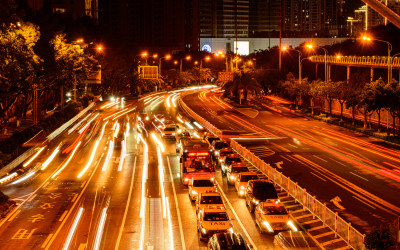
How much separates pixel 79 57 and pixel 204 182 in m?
37.8

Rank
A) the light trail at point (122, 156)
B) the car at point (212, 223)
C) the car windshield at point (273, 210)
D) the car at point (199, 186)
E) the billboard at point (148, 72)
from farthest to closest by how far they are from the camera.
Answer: the billboard at point (148, 72) < the light trail at point (122, 156) < the car at point (199, 186) < the car windshield at point (273, 210) < the car at point (212, 223)

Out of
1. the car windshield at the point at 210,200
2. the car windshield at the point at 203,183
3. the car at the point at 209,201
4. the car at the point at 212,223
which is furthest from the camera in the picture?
the car windshield at the point at 203,183

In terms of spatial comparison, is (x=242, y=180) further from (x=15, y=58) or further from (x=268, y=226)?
(x=15, y=58)

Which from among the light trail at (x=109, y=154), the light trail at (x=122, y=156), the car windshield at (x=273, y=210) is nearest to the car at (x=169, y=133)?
the light trail at (x=122, y=156)

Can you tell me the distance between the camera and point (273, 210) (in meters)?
23.7

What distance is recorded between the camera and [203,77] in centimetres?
15100

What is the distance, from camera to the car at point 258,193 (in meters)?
26.5

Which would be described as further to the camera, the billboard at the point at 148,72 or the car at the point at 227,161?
the billboard at the point at 148,72

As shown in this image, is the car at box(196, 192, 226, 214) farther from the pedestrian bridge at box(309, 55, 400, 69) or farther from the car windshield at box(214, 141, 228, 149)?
the pedestrian bridge at box(309, 55, 400, 69)

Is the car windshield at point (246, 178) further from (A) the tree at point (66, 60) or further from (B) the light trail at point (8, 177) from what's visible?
(A) the tree at point (66, 60)

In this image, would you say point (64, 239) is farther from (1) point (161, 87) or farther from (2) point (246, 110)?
(1) point (161, 87)

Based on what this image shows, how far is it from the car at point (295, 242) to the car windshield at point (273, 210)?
15.0 ft

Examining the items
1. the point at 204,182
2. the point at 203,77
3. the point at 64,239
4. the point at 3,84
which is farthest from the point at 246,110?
the point at 203,77

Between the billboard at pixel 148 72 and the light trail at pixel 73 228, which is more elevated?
the billboard at pixel 148 72
